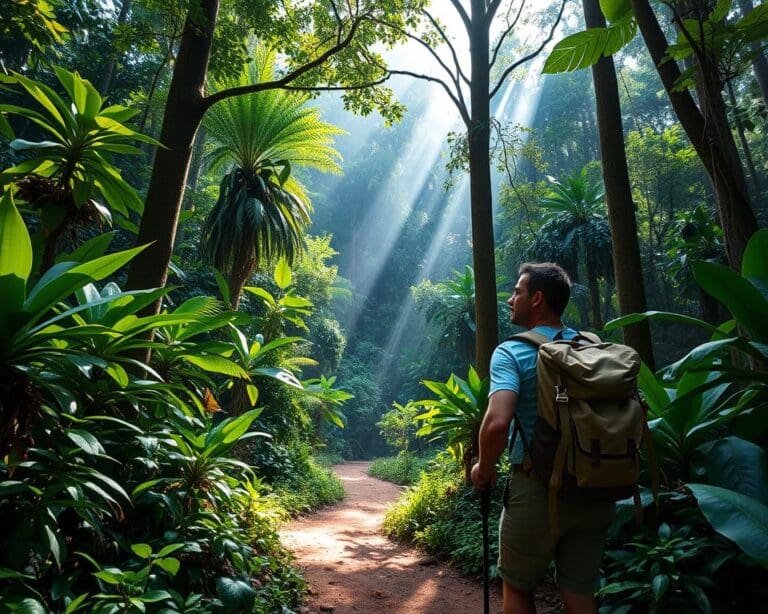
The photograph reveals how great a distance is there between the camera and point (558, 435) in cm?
153

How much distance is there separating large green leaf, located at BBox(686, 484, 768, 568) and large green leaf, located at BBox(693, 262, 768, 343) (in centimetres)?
95

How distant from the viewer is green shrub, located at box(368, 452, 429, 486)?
13.7 m

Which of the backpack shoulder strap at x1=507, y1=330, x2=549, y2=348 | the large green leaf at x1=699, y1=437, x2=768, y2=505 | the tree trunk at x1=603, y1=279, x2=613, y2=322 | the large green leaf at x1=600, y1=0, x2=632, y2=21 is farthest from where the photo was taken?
the tree trunk at x1=603, y1=279, x2=613, y2=322

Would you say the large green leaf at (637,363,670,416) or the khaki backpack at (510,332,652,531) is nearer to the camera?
the khaki backpack at (510,332,652,531)

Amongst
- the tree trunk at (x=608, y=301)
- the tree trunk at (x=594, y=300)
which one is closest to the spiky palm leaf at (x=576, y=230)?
the tree trunk at (x=594, y=300)

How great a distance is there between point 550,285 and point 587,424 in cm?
57

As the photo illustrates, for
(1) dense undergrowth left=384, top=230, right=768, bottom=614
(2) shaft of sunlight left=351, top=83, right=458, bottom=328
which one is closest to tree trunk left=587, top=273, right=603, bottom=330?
(1) dense undergrowth left=384, top=230, right=768, bottom=614

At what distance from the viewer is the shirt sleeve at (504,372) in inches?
63.8

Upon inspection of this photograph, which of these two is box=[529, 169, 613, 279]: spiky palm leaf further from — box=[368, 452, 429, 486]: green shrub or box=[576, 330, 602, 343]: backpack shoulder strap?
box=[576, 330, 602, 343]: backpack shoulder strap

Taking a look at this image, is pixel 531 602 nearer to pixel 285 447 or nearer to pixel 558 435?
pixel 558 435

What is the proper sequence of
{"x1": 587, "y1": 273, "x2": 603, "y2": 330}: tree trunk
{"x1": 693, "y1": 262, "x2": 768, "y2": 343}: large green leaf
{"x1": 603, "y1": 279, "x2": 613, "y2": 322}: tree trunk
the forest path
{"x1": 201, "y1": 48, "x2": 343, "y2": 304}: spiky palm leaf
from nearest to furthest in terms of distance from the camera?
1. {"x1": 693, "y1": 262, "x2": 768, "y2": 343}: large green leaf
2. the forest path
3. {"x1": 201, "y1": 48, "x2": 343, "y2": 304}: spiky palm leaf
4. {"x1": 587, "y1": 273, "x2": 603, "y2": 330}: tree trunk
5. {"x1": 603, "y1": 279, "x2": 613, "y2": 322}: tree trunk

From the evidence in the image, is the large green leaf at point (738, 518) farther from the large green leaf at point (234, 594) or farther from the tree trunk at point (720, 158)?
the large green leaf at point (234, 594)

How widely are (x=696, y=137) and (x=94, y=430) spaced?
371cm

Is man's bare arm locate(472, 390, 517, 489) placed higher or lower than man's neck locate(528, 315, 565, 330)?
lower
